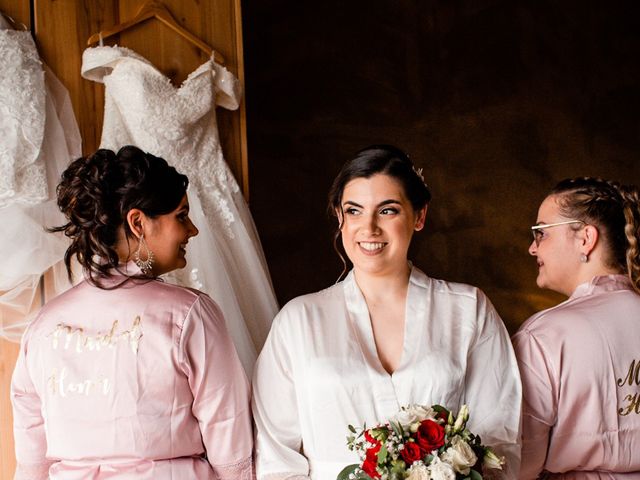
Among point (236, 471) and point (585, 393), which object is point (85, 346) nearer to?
point (236, 471)

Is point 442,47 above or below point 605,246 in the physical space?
above

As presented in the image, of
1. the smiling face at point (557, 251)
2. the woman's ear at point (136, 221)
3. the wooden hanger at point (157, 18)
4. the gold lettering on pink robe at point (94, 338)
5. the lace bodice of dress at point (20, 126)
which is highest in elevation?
the wooden hanger at point (157, 18)

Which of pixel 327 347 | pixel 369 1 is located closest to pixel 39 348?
pixel 327 347

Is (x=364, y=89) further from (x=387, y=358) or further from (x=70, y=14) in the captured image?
(x=387, y=358)

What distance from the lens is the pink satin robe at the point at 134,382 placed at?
2.07 metres

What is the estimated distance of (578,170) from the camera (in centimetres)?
655

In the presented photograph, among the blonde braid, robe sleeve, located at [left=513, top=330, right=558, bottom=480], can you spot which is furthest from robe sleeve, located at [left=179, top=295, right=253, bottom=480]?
the blonde braid

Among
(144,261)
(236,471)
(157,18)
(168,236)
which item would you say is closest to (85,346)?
(144,261)

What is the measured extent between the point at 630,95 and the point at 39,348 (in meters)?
5.80

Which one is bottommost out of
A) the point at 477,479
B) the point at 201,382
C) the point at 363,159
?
the point at 477,479

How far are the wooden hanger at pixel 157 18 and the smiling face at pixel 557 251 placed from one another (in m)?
1.45

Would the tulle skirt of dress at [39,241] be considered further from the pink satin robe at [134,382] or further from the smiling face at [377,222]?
the smiling face at [377,222]

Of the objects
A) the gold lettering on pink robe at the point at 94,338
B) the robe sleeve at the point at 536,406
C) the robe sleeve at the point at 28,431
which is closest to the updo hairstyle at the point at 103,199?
the gold lettering on pink robe at the point at 94,338

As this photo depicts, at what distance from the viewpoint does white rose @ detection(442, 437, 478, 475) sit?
6.07 ft
